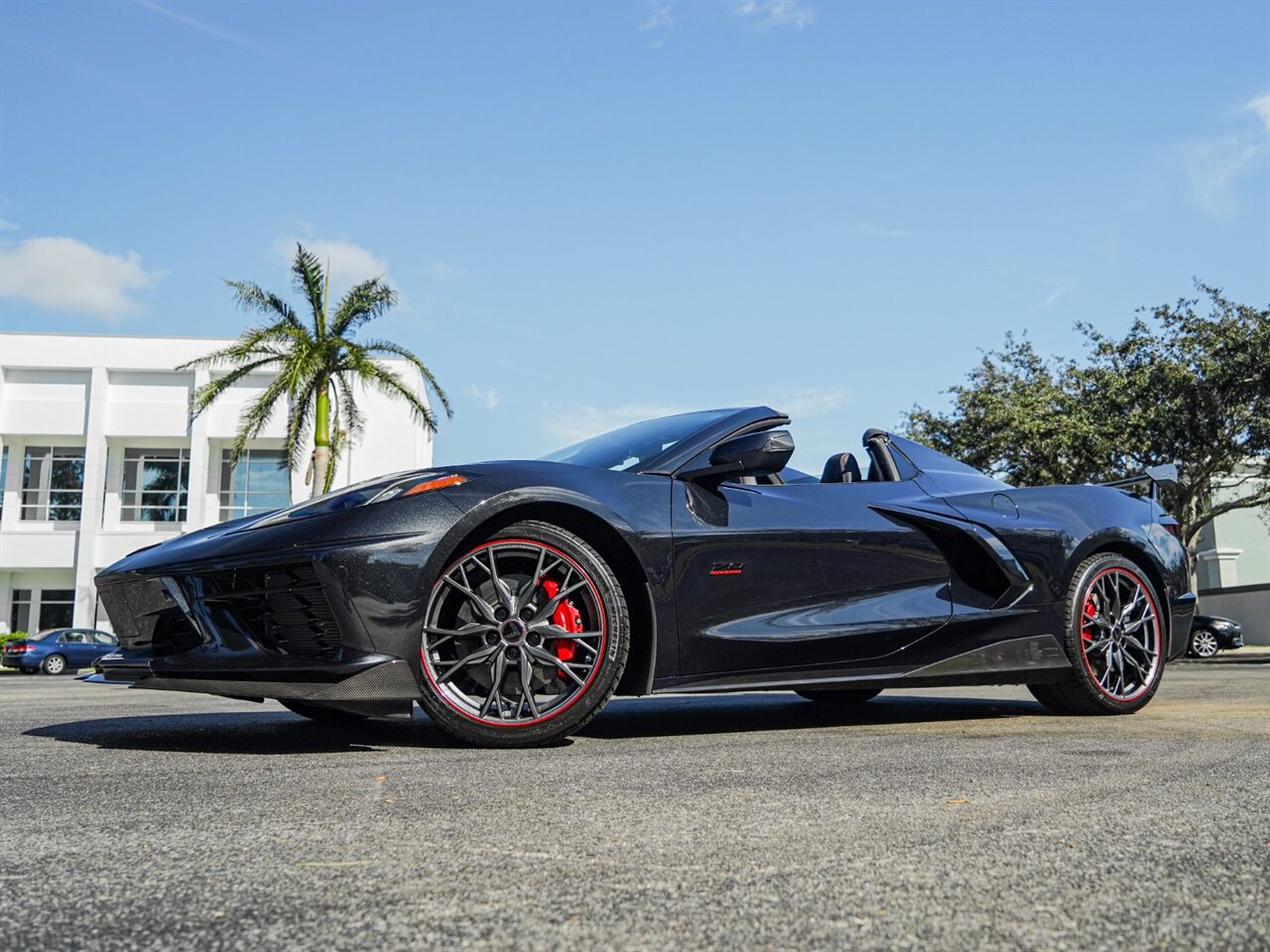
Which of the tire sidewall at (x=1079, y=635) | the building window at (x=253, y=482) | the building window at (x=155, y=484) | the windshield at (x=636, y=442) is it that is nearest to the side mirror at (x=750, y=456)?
the windshield at (x=636, y=442)

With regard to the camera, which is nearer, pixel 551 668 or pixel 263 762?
pixel 263 762

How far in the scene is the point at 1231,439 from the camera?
25.1m

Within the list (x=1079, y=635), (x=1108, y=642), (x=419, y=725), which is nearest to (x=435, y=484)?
(x=419, y=725)

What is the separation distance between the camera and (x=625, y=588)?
13.0 ft

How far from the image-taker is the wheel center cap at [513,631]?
3.61 metres

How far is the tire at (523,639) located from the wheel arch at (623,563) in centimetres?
5

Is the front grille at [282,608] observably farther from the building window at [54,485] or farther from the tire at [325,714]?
the building window at [54,485]

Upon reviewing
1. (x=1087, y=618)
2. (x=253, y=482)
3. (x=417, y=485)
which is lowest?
(x=1087, y=618)

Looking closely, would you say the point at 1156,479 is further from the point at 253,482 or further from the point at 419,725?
the point at 253,482

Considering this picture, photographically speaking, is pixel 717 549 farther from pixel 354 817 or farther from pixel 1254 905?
pixel 1254 905

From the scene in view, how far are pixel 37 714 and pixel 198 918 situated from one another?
4.38m

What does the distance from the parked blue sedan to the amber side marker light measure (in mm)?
27400

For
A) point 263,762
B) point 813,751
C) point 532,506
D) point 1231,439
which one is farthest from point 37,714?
point 1231,439

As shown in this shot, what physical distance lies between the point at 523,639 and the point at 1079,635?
2.70 metres
